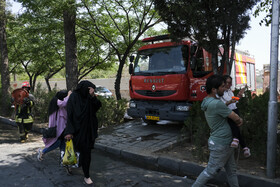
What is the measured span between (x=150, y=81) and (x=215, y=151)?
459cm

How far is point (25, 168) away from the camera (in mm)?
4672

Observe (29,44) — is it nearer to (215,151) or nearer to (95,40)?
(95,40)

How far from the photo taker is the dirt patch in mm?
4051

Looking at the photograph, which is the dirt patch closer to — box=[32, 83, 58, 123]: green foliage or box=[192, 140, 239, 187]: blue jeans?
box=[192, 140, 239, 187]: blue jeans

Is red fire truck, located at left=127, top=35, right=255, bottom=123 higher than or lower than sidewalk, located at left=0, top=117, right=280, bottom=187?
higher

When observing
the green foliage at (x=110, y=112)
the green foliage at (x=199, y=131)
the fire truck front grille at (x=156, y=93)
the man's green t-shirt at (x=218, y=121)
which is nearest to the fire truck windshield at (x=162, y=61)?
the fire truck front grille at (x=156, y=93)

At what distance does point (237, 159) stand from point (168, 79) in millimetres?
3187

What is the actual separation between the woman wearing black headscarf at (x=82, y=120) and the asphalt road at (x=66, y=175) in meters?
0.45

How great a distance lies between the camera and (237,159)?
4.36m

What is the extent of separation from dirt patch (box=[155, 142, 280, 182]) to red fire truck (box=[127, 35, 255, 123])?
3.80 ft

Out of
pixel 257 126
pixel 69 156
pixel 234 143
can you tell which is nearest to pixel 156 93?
pixel 257 126

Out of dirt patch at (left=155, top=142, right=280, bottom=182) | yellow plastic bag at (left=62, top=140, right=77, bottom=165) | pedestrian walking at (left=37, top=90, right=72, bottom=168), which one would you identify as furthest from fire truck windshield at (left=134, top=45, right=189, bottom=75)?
yellow plastic bag at (left=62, top=140, right=77, bottom=165)

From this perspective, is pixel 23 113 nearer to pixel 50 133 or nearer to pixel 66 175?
pixel 50 133

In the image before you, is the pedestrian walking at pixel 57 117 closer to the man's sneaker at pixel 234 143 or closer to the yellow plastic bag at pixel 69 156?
the yellow plastic bag at pixel 69 156
